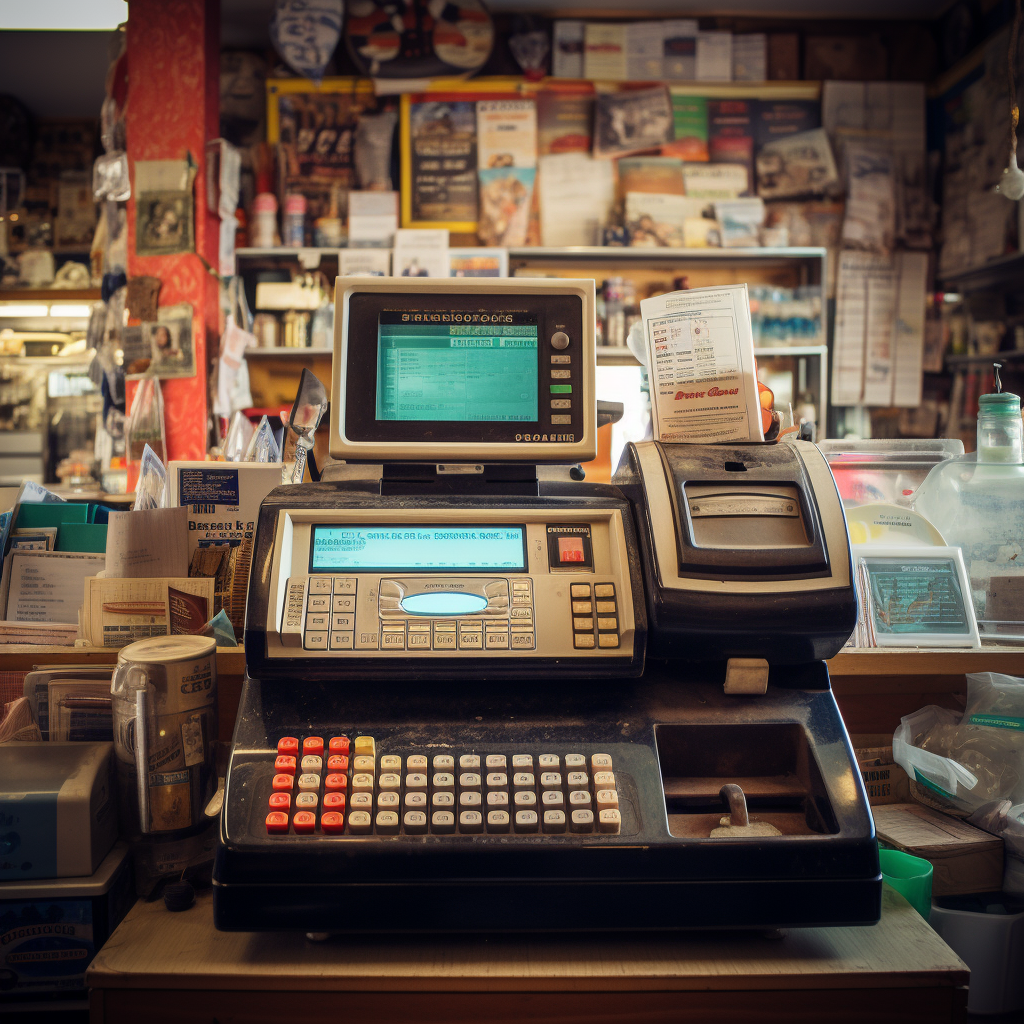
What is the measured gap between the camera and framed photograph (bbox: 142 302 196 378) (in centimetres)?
355

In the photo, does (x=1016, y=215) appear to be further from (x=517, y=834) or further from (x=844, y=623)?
(x=517, y=834)

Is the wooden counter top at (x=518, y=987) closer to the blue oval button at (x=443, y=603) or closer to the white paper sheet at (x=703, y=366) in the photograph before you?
the blue oval button at (x=443, y=603)

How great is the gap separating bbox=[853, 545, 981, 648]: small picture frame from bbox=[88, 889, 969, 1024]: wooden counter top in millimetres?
483

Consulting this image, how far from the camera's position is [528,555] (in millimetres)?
890

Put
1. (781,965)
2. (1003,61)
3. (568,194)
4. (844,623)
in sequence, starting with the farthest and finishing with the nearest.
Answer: (568,194)
(1003,61)
(844,623)
(781,965)

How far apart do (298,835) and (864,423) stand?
426 centimetres

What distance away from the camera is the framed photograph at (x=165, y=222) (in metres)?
3.53

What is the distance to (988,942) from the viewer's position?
1.05m

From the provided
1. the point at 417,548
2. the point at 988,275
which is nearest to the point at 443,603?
the point at 417,548

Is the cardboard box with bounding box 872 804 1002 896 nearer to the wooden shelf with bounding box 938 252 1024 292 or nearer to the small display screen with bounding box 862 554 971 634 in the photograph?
the small display screen with bounding box 862 554 971 634

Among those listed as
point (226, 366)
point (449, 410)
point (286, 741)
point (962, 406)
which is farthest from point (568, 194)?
point (286, 741)

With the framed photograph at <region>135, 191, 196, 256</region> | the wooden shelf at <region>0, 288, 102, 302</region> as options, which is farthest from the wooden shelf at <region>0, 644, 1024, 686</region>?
the wooden shelf at <region>0, 288, 102, 302</region>

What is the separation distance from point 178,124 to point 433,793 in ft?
12.1

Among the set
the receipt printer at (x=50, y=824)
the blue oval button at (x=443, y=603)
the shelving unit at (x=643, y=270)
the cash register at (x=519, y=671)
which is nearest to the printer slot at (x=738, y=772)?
the cash register at (x=519, y=671)
